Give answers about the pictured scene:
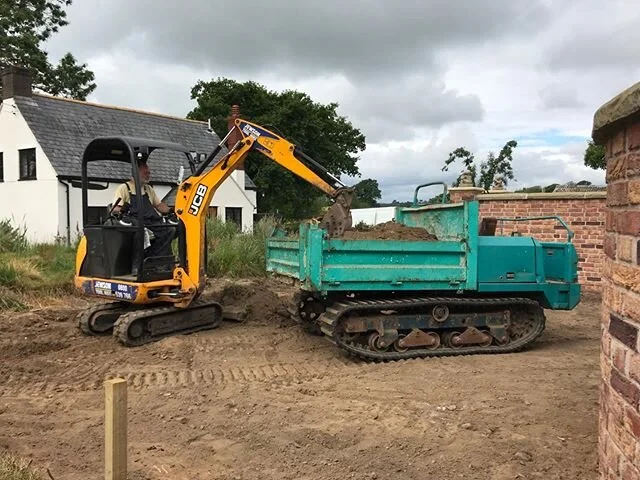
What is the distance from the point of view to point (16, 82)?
21266 millimetres

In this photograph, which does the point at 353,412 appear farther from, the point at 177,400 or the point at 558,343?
the point at 558,343

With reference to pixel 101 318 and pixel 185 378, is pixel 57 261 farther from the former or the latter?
pixel 185 378

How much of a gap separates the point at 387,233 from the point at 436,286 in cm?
84

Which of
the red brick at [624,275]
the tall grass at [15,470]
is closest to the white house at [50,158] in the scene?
the tall grass at [15,470]

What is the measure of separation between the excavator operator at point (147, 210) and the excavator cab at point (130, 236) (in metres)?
0.01

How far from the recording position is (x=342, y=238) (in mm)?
6707

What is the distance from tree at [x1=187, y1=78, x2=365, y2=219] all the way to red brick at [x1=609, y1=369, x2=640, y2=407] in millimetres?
34565

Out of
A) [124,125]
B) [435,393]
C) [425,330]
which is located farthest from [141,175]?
[124,125]

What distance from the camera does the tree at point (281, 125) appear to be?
3762 centimetres

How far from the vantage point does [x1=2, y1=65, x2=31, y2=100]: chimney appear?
21234 mm

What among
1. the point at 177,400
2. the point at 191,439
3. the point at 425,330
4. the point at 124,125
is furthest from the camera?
the point at 124,125

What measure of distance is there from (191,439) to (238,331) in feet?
12.3

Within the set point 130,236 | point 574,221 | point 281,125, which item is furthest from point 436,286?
point 281,125

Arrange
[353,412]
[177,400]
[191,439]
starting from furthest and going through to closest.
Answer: [177,400]
[353,412]
[191,439]
